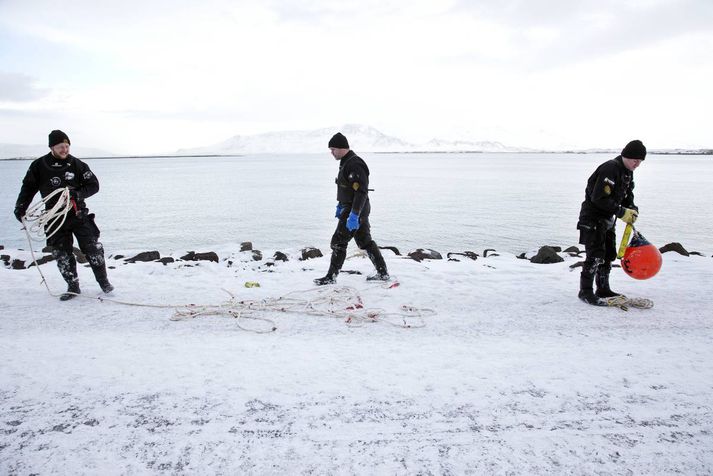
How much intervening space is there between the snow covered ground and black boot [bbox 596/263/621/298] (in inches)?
16.6

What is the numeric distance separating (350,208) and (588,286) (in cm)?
373

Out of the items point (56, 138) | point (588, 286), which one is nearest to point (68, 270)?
point (56, 138)

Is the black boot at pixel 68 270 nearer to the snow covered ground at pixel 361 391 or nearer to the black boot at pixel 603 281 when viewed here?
the snow covered ground at pixel 361 391

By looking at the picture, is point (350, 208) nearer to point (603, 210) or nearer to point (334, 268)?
point (334, 268)

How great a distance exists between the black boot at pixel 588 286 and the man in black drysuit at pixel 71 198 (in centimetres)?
705

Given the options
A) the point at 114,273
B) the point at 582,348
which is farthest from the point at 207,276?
the point at 582,348

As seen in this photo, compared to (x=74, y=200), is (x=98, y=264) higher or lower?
lower

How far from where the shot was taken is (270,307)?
18.8 ft

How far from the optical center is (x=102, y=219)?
2541 cm

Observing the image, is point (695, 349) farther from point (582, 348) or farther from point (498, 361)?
point (498, 361)

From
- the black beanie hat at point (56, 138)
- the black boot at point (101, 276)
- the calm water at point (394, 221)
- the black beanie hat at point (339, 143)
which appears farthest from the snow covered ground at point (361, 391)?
the calm water at point (394, 221)

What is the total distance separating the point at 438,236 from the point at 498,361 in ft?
52.6

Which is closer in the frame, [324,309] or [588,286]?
[324,309]

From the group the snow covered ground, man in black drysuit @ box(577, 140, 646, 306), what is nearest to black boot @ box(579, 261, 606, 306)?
man in black drysuit @ box(577, 140, 646, 306)
